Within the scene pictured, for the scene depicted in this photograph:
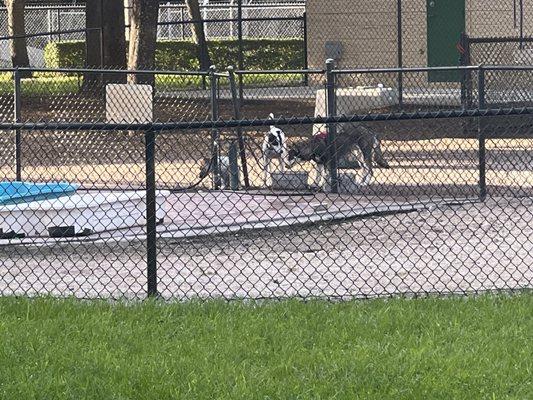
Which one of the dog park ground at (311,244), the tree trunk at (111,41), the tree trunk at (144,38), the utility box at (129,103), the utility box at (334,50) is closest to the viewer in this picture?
the dog park ground at (311,244)

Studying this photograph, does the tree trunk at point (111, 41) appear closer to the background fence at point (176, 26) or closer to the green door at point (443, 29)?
the green door at point (443, 29)

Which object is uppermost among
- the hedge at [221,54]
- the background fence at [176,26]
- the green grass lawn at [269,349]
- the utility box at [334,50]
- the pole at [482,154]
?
the background fence at [176,26]

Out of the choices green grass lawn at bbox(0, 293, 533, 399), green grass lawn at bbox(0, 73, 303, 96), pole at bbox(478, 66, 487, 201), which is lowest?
green grass lawn at bbox(0, 293, 533, 399)

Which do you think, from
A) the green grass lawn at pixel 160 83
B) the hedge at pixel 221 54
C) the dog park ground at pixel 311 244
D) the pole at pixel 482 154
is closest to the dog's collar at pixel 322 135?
the dog park ground at pixel 311 244

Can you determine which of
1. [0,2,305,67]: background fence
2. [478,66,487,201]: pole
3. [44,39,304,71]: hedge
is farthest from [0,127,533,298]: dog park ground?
[0,2,305,67]: background fence

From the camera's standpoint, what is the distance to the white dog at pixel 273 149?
1319cm

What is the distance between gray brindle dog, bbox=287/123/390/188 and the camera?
12.8 m

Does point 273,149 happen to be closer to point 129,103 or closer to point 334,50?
point 129,103

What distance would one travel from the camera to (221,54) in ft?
102

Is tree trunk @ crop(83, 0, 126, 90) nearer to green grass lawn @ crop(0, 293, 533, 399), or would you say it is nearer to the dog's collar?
the dog's collar

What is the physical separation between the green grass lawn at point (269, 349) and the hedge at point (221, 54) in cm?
2330

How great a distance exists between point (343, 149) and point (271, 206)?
5.11 feet

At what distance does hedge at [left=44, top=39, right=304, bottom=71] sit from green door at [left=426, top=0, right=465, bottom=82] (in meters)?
6.08

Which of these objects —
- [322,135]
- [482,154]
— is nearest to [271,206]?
[322,135]
